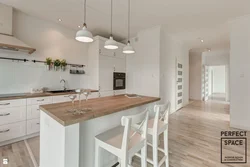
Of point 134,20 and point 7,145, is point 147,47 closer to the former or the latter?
point 134,20

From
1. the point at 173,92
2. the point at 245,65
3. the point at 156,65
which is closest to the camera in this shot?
the point at 245,65

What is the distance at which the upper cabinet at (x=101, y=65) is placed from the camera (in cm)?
394

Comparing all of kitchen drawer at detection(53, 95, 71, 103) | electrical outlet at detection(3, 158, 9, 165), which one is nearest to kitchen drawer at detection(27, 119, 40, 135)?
kitchen drawer at detection(53, 95, 71, 103)

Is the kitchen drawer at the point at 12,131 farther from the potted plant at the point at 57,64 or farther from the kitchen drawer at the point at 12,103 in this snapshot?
the potted plant at the point at 57,64

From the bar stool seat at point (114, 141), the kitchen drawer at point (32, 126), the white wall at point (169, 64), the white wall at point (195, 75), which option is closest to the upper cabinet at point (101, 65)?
the white wall at point (169, 64)

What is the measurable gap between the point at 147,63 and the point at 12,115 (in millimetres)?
3562

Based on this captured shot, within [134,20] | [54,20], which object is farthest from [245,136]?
[54,20]

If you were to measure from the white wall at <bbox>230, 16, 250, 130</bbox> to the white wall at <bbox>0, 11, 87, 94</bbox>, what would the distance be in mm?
4332

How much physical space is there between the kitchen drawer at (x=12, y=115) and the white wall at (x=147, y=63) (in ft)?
10.2

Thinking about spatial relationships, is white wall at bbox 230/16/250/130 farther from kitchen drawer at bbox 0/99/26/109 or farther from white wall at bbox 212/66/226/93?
white wall at bbox 212/66/226/93

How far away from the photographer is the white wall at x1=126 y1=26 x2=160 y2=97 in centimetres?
390

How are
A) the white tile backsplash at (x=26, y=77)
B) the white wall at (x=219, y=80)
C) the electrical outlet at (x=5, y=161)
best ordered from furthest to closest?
the white wall at (x=219, y=80)
the white tile backsplash at (x=26, y=77)
the electrical outlet at (x=5, y=161)

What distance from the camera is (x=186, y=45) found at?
601 cm

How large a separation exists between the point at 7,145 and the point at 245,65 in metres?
5.50
